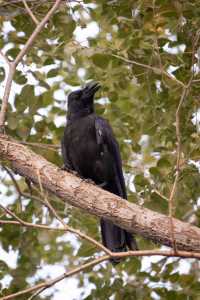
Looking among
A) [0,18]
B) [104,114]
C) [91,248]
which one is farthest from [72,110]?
[91,248]

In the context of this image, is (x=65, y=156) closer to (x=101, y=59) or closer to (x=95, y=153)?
(x=95, y=153)

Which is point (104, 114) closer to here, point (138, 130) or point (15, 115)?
point (138, 130)

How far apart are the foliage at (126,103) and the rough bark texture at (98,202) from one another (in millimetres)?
193

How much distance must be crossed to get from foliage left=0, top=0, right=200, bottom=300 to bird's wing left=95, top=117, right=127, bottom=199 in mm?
73

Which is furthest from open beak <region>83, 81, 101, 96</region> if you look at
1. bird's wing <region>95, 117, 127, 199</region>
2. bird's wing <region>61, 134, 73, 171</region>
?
bird's wing <region>61, 134, 73, 171</region>

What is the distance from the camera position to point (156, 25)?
12.9 ft

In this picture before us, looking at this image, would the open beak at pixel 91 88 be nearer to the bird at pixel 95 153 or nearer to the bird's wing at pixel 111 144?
the bird at pixel 95 153

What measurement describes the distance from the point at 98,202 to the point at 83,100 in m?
2.03

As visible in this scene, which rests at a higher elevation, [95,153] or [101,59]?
[101,59]

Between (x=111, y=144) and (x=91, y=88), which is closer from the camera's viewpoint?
(x=111, y=144)

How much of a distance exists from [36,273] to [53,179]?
157 cm

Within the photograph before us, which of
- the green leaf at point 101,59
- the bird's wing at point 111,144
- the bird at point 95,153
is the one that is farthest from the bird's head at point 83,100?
the green leaf at point 101,59

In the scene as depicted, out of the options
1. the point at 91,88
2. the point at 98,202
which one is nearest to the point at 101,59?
the point at 98,202

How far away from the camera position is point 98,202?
3812 mm
